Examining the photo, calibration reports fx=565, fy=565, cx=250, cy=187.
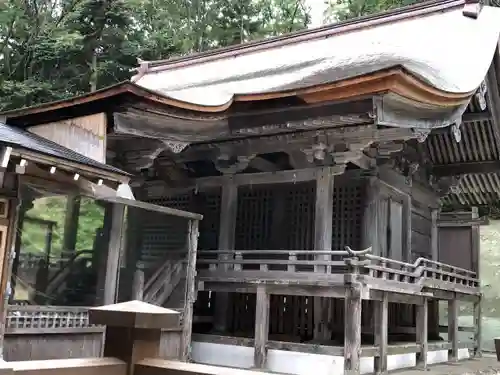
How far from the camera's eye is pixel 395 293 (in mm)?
9938

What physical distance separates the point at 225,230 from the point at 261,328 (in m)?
2.23

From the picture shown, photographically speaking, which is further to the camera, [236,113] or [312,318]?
[312,318]

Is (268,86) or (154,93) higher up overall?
(268,86)

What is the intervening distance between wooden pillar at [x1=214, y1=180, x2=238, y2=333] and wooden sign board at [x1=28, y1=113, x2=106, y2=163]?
310cm

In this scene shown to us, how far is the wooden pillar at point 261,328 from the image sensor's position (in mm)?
9219

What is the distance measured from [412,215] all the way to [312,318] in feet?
13.2

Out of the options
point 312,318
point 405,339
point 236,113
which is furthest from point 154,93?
point 405,339

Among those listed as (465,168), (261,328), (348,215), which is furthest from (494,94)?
(261,328)

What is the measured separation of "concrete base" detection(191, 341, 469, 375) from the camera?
878cm

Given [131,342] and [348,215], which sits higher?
[348,215]

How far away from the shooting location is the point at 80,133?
825 centimetres

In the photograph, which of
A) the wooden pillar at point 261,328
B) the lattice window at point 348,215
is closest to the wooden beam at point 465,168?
the lattice window at point 348,215

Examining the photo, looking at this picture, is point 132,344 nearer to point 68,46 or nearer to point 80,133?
point 80,133

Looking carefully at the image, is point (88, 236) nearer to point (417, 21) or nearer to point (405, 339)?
point (405, 339)
